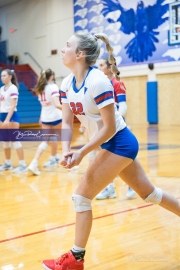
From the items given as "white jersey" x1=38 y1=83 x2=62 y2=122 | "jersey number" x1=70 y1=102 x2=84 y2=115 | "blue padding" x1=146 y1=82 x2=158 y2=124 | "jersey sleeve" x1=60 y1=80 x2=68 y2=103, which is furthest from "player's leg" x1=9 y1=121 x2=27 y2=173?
"blue padding" x1=146 y1=82 x2=158 y2=124

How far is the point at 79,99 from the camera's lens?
260 cm

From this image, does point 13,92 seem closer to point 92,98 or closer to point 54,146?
point 54,146

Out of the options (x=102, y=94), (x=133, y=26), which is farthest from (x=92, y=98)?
(x=133, y=26)

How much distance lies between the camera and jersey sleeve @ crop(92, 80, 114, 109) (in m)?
2.50

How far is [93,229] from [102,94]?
1546 millimetres

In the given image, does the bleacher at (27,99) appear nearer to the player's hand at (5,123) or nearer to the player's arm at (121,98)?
the player's hand at (5,123)

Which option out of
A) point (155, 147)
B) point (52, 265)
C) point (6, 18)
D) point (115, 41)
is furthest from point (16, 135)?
point (6, 18)

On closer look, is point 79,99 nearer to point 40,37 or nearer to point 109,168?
point 109,168

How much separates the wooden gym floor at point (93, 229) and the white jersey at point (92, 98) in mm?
954

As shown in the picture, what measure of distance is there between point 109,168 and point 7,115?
4.43 m

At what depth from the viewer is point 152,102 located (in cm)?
1577

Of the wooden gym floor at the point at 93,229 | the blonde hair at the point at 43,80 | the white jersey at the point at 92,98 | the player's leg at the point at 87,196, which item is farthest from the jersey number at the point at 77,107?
the blonde hair at the point at 43,80

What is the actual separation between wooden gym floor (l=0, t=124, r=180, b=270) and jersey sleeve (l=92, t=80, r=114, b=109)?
1099 millimetres

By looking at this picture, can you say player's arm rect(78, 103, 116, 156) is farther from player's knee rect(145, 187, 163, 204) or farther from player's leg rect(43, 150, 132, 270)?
player's knee rect(145, 187, 163, 204)
